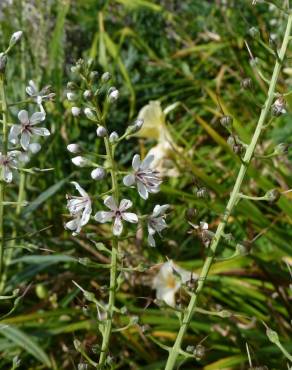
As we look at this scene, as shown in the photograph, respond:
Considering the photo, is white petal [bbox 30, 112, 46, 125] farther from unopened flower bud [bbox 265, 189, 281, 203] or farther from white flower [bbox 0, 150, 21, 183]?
unopened flower bud [bbox 265, 189, 281, 203]

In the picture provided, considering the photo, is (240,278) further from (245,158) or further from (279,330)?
(245,158)

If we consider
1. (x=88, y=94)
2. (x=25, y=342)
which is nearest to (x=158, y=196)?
(x=25, y=342)

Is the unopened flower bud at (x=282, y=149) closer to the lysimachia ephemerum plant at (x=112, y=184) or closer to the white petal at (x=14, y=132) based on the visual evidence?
the lysimachia ephemerum plant at (x=112, y=184)

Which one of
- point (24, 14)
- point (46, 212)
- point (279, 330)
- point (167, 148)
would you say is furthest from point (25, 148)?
point (24, 14)

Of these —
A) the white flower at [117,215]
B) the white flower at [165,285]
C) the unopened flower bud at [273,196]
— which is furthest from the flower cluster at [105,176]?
the white flower at [165,285]

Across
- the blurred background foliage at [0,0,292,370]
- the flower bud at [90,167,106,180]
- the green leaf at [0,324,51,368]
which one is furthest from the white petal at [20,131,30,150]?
the green leaf at [0,324,51,368]

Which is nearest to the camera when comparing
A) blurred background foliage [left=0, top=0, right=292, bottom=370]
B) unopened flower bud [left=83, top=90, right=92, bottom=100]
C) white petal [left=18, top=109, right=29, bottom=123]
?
unopened flower bud [left=83, top=90, right=92, bottom=100]

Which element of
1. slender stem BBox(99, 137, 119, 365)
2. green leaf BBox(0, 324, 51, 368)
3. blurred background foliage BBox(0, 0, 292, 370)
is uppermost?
slender stem BBox(99, 137, 119, 365)
